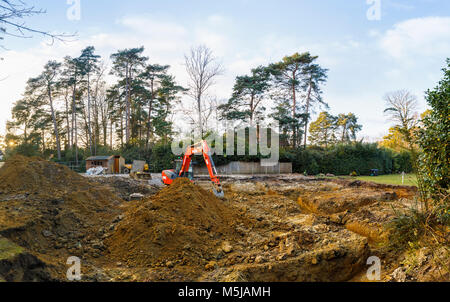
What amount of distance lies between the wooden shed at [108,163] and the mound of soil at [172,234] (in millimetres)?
17436

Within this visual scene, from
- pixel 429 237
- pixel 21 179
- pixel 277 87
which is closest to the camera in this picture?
pixel 429 237

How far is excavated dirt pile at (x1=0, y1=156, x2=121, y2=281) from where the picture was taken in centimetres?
304

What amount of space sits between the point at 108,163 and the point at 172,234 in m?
19.2

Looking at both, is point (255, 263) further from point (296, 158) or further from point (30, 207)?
point (296, 158)

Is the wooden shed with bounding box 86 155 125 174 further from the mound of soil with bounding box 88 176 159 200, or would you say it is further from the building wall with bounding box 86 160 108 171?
the mound of soil with bounding box 88 176 159 200

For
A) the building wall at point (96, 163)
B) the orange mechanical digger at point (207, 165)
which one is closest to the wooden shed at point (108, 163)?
the building wall at point (96, 163)

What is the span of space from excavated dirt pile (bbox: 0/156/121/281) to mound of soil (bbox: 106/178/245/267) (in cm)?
49

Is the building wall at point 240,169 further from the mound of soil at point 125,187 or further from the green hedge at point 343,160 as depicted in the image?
the mound of soil at point 125,187

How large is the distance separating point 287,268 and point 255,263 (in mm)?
459

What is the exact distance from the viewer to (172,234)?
3.81m

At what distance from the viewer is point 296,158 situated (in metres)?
23.1

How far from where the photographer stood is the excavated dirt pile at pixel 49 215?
9.96 feet
